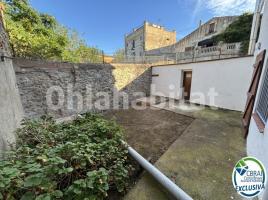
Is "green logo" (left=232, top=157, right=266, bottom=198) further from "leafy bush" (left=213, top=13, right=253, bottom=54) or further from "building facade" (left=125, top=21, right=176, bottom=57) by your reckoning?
"building facade" (left=125, top=21, right=176, bottom=57)

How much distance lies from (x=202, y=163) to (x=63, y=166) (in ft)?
7.49

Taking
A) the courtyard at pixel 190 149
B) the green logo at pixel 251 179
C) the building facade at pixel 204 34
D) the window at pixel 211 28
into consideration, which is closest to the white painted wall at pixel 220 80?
the courtyard at pixel 190 149

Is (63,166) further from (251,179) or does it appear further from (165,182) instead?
(251,179)

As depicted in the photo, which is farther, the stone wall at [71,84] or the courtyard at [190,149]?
the stone wall at [71,84]

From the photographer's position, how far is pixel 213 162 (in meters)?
2.28

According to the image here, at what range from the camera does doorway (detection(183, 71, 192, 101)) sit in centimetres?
643

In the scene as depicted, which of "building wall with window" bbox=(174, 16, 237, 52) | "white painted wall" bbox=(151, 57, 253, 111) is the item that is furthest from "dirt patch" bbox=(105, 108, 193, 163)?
"building wall with window" bbox=(174, 16, 237, 52)

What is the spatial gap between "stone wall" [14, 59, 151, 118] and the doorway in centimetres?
279

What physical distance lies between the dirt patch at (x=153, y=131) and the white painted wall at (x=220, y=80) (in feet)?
6.73

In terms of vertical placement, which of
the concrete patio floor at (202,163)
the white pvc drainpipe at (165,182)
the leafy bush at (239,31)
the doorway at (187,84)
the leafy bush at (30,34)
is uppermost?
the leafy bush at (239,31)

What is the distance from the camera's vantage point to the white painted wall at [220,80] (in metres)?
4.44

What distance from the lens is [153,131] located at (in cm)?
355

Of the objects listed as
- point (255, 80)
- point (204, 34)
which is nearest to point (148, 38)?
point (204, 34)

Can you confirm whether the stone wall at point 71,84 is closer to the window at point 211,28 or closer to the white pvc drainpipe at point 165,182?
the white pvc drainpipe at point 165,182
